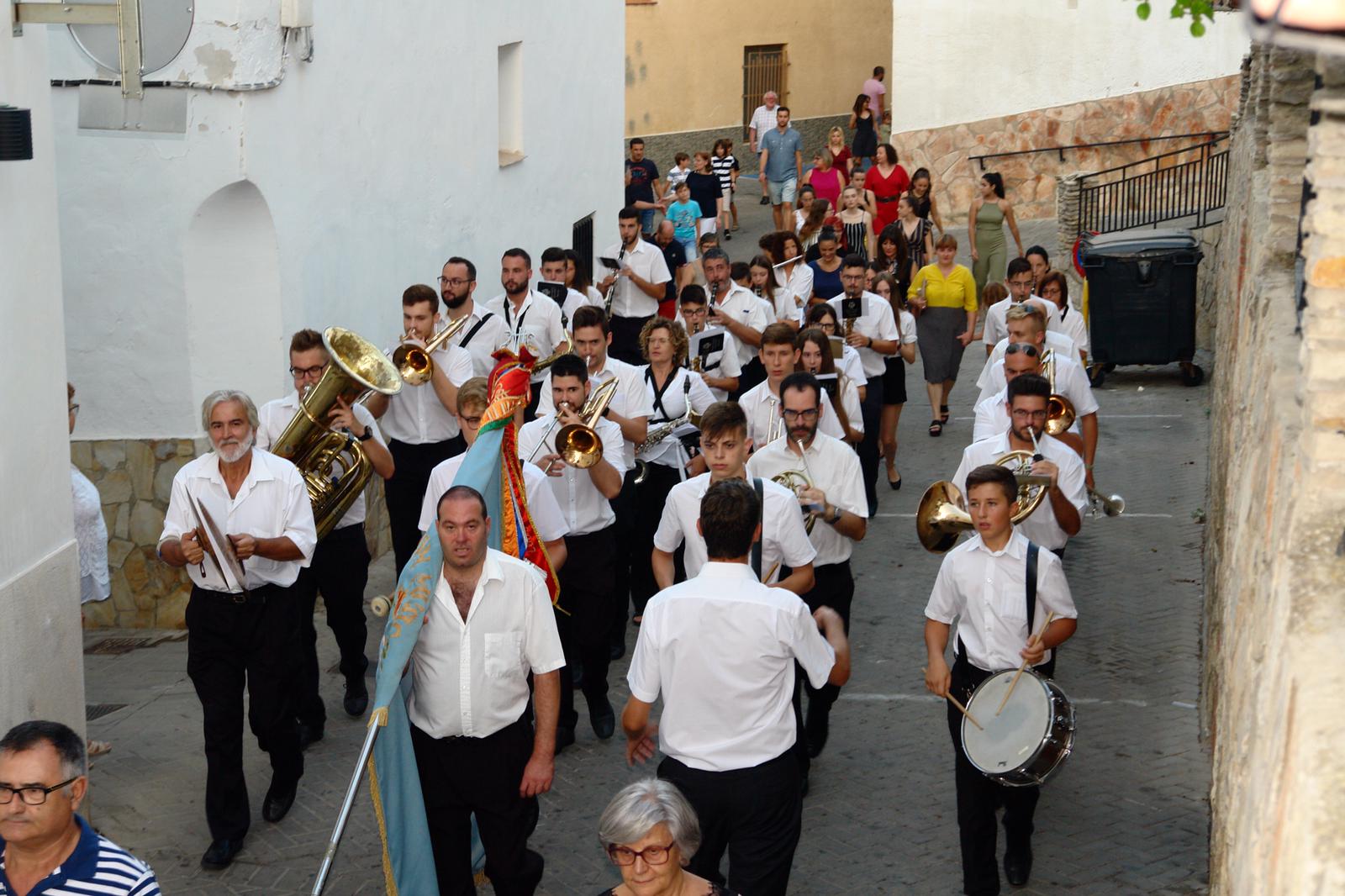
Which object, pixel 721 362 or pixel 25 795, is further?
pixel 721 362

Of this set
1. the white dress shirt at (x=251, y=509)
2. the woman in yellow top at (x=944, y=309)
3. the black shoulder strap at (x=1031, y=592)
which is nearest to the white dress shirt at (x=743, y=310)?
the woman in yellow top at (x=944, y=309)

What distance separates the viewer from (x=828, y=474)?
807 centimetres

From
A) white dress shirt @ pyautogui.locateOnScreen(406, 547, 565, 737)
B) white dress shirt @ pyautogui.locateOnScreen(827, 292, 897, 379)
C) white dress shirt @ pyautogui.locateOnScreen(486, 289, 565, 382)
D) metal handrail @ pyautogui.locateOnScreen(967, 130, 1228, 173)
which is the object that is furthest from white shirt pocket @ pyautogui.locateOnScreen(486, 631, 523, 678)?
metal handrail @ pyautogui.locateOnScreen(967, 130, 1228, 173)

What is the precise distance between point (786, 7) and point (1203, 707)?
2663 cm

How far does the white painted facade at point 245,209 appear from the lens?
10219 mm

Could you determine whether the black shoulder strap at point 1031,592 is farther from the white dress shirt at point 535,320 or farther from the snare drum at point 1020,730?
the white dress shirt at point 535,320

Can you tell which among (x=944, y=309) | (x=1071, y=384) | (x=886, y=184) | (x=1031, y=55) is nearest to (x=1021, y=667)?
(x=1071, y=384)

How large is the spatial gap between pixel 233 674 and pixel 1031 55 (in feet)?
71.3

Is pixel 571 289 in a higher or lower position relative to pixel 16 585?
higher

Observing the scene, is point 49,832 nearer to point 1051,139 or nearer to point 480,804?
point 480,804

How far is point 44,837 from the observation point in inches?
176

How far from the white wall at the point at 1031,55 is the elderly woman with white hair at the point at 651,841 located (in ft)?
75.2

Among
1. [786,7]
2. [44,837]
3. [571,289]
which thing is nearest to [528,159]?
[571,289]

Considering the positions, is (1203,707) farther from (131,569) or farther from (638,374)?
(131,569)
